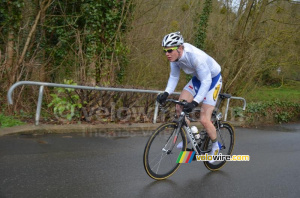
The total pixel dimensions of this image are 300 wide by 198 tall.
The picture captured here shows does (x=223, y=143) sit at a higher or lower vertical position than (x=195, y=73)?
lower

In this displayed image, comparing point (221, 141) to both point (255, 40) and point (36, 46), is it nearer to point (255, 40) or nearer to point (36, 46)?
point (36, 46)

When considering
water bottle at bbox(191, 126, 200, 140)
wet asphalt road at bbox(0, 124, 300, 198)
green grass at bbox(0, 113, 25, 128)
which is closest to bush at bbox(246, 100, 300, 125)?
wet asphalt road at bbox(0, 124, 300, 198)

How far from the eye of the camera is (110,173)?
4879 millimetres

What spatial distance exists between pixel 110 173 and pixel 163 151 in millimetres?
889

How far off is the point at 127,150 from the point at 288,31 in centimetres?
1281

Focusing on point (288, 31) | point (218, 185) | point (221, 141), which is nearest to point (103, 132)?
point (221, 141)

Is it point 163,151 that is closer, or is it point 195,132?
point 163,151

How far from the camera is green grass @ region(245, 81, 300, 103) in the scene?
17.3 m

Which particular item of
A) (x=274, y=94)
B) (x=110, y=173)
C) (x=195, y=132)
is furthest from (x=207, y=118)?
(x=274, y=94)

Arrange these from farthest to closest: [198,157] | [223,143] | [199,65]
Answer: [223,143], [198,157], [199,65]

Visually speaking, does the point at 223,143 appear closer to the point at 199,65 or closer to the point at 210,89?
the point at 210,89

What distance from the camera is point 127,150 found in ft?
21.0

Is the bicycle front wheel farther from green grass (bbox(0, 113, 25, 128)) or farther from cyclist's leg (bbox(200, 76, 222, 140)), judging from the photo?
green grass (bbox(0, 113, 25, 128))

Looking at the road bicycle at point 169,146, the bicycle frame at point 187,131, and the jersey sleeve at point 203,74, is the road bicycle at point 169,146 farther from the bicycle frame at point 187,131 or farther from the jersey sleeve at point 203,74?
the jersey sleeve at point 203,74
